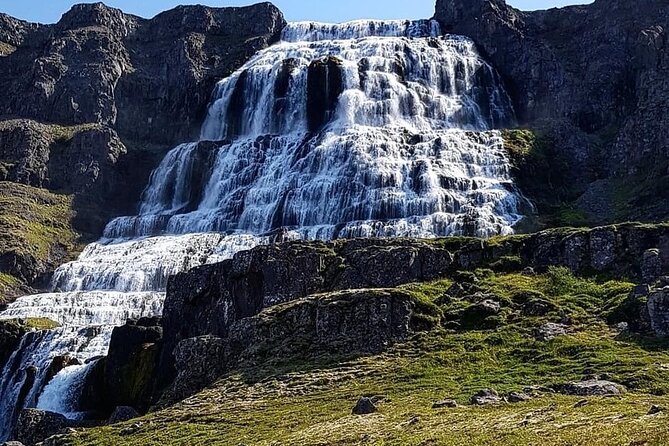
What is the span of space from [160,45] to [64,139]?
41.2m

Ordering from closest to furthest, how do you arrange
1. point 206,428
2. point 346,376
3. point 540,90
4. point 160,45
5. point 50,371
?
point 206,428
point 346,376
point 50,371
point 540,90
point 160,45

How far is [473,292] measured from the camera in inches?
1988

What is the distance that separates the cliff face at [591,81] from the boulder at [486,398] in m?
67.7

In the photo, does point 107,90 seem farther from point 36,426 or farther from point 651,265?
point 651,265

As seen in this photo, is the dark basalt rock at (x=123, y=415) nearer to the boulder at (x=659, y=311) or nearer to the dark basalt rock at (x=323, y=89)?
the boulder at (x=659, y=311)

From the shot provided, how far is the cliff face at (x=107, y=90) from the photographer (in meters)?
Answer: 136

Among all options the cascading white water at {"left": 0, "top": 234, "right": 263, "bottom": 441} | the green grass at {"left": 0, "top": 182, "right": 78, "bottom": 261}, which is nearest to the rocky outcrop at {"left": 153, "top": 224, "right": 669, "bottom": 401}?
the cascading white water at {"left": 0, "top": 234, "right": 263, "bottom": 441}

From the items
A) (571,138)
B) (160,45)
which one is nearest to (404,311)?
(571,138)

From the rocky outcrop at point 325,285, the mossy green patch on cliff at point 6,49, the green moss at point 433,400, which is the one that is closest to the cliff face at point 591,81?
the rocky outcrop at point 325,285

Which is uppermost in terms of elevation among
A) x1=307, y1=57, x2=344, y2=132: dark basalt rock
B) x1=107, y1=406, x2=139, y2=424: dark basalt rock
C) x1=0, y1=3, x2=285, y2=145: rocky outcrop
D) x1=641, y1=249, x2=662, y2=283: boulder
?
x1=0, y1=3, x2=285, y2=145: rocky outcrop

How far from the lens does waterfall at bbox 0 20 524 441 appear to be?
281 feet

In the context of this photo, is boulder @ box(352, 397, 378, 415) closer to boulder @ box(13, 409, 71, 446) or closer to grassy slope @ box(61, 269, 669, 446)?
grassy slope @ box(61, 269, 669, 446)

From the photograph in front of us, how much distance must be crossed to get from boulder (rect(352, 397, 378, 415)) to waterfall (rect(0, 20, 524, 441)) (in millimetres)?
35094

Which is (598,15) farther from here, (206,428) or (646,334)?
(206,428)
